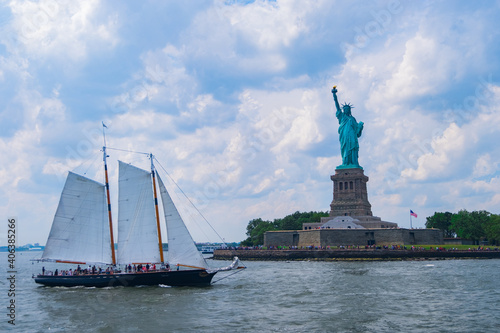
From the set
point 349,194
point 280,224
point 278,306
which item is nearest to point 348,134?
point 349,194

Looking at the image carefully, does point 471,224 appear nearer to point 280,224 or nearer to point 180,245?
point 280,224

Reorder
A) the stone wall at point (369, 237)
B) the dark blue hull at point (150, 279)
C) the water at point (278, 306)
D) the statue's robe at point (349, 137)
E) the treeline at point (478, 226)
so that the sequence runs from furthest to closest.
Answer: the statue's robe at point (349, 137)
the treeline at point (478, 226)
the stone wall at point (369, 237)
the dark blue hull at point (150, 279)
the water at point (278, 306)

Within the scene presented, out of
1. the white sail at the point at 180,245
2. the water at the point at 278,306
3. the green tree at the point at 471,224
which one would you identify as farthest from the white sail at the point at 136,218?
the green tree at the point at 471,224

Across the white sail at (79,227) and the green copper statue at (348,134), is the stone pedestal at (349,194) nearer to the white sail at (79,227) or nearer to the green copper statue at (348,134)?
the green copper statue at (348,134)

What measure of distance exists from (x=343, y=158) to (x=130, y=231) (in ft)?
235

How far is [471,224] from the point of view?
394ft

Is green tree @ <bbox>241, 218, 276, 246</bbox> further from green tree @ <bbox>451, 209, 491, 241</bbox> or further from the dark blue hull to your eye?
the dark blue hull

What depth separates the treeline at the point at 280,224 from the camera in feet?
465

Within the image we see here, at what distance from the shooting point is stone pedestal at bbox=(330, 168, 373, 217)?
109 meters

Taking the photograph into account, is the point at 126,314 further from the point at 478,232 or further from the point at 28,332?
the point at 478,232

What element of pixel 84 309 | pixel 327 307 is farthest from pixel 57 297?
pixel 327 307

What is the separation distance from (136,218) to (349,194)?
67.1 m

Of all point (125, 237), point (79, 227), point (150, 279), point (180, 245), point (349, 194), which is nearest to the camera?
point (180, 245)

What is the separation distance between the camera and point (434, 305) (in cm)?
3788
